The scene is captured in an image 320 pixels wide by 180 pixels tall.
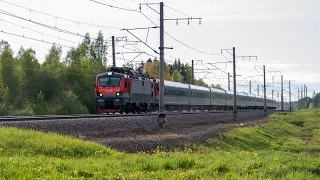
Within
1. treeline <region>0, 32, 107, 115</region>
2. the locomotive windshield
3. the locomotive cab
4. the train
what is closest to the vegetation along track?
the locomotive cab

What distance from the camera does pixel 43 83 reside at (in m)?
63.7

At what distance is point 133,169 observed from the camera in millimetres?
13391

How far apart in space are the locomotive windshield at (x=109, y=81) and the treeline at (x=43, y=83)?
1284 cm

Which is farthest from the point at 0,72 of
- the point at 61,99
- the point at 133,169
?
the point at 133,169

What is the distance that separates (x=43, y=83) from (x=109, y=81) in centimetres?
2783

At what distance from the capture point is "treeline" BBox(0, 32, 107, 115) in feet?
175

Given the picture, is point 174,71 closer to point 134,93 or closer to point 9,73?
point 9,73

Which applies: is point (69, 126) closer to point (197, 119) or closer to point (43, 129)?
point (43, 129)

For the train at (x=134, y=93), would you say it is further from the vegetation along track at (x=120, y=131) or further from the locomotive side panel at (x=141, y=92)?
the vegetation along track at (x=120, y=131)

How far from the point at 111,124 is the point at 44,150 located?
1098 centimetres

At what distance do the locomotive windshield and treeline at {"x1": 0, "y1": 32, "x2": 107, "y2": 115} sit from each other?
12.8 metres

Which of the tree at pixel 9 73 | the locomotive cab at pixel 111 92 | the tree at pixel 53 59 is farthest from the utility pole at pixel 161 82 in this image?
the tree at pixel 53 59

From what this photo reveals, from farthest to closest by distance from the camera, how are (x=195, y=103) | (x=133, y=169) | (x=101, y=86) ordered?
(x=195, y=103) → (x=101, y=86) → (x=133, y=169)

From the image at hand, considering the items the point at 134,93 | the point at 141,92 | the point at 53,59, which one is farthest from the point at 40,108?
the point at 53,59
